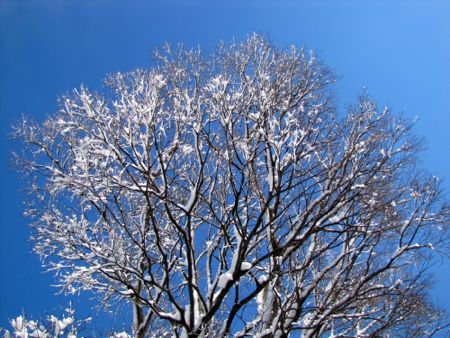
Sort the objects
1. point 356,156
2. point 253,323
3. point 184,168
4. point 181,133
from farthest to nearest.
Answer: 1. point 184,168
2. point 181,133
3. point 356,156
4. point 253,323

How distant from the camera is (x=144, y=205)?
10.6m

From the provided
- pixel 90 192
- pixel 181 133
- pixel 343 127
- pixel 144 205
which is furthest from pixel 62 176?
pixel 343 127

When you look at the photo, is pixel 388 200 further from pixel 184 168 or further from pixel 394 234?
pixel 184 168

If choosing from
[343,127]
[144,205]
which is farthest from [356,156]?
[144,205]

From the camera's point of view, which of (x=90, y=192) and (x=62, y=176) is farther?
(x=62, y=176)

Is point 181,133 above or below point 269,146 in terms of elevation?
above

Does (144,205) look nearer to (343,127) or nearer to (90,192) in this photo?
(90,192)

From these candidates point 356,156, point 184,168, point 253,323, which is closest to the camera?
point 253,323

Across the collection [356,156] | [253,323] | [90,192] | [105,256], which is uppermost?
[90,192]

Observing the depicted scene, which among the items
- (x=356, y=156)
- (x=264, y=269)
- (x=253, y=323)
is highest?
(x=356, y=156)

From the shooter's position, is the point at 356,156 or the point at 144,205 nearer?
the point at 356,156

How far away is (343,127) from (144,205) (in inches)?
195

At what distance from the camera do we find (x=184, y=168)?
1012 centimetres

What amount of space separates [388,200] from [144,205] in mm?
5520
